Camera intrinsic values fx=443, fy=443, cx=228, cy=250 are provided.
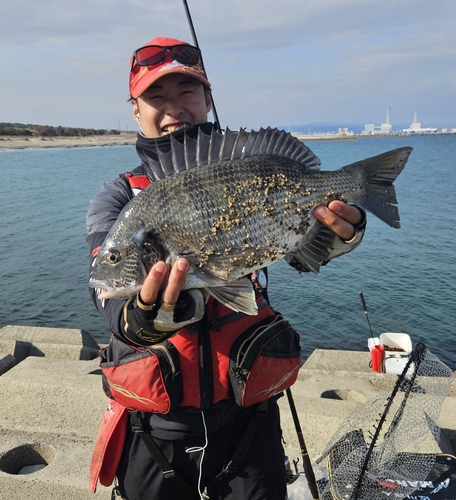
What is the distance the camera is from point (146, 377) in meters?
2.66

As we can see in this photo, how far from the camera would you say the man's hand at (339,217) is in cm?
285

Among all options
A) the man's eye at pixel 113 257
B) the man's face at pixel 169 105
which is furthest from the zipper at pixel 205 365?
the man's face at pixel 169 105

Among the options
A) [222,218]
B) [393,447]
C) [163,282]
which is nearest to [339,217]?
[222,218]

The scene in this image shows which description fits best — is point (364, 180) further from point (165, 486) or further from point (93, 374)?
point (93, 374)

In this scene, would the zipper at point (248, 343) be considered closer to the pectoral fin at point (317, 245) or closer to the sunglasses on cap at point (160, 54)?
the pectoral fin at point (317, 245)

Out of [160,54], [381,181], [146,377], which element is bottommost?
[146,377]

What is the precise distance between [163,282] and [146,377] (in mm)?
691

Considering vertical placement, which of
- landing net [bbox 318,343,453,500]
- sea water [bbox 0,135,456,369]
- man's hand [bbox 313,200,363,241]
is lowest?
sea water [bbox 0,135,456,369]

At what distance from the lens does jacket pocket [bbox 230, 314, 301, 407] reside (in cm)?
274

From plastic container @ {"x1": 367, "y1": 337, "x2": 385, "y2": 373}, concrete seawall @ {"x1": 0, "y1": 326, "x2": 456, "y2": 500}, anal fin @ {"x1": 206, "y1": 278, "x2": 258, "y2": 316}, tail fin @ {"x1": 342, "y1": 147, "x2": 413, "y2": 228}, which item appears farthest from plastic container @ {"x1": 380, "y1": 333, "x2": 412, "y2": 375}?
anal fin @ {"x1": 206, "y1": 278, "x2": 258, "y2": 316}

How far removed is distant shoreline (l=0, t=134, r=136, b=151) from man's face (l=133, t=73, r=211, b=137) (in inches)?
4363

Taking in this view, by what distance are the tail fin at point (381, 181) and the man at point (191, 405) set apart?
6.8 inches

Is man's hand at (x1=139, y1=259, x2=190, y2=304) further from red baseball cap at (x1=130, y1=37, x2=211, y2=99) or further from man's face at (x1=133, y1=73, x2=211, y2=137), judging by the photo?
red baseball cap at (x1=130, y1=37, x2=211, y2=99)

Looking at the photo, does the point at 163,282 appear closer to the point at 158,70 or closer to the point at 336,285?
the point at 158,70
